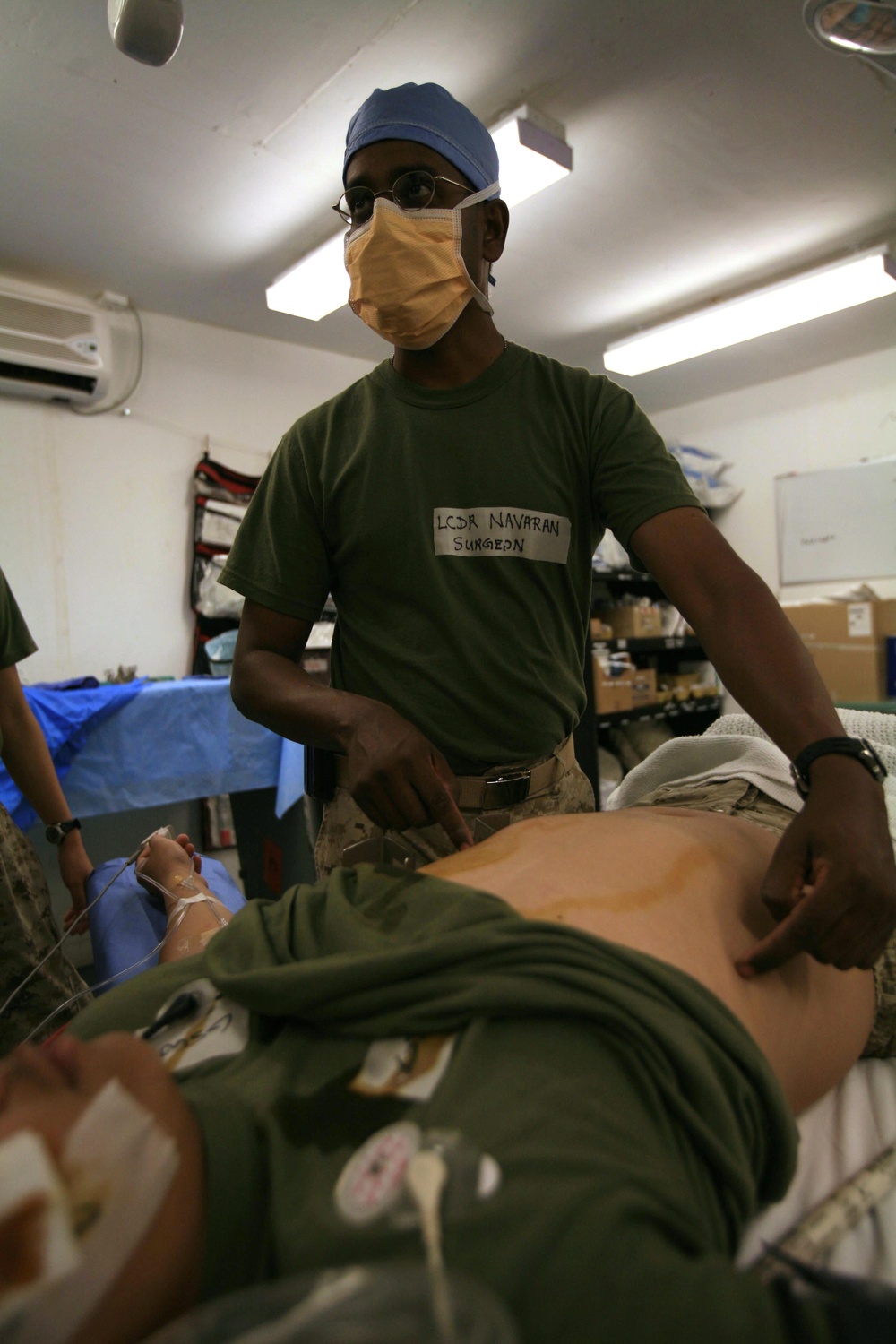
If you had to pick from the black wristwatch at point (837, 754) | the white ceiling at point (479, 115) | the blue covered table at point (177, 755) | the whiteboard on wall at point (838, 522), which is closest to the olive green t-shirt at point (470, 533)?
the black wristwatch at point (837, 754)

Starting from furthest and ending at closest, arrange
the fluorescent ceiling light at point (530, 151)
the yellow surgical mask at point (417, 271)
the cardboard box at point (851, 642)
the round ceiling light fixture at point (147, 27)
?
1. the cardboard box at point (851, 642)
2. the fluorescent ceiling light at point (530, 151)
3. the round ceiling light fixture at point (147, 27)
4. the yellow surgical mask at point (417, 271)

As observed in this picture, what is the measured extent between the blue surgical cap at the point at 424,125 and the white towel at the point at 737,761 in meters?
1.09

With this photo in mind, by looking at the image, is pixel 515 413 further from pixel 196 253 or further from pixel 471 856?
pixel 196 253

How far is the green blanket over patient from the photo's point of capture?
0.40 meters

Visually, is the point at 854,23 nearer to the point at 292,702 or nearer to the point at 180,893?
the point at 292,702

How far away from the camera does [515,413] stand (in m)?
1.18

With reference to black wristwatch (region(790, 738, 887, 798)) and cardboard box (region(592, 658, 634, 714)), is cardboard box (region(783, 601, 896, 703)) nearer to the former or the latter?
cardboard box (region(592, 658, 634, 714))

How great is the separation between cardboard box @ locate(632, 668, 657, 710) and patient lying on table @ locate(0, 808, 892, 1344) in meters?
3.67

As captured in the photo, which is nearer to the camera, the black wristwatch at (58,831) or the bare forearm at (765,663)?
the bare forearm at (765,663)

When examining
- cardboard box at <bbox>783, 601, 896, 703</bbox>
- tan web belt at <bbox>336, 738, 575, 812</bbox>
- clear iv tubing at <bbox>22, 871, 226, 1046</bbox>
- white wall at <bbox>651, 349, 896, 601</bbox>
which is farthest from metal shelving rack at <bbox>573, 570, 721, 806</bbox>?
tan web belt at <bbox>336, 738, 575, 812</bbox>

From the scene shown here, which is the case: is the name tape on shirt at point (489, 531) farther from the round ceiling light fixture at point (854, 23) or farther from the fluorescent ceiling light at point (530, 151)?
the fluorescent ceiling light at point (530, 151)

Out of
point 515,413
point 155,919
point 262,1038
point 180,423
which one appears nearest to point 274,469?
point 515,413

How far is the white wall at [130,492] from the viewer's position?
3514mm

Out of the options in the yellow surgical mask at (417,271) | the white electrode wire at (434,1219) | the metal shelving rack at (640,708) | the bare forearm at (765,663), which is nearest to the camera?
the white electrode wire at (434,1219)
